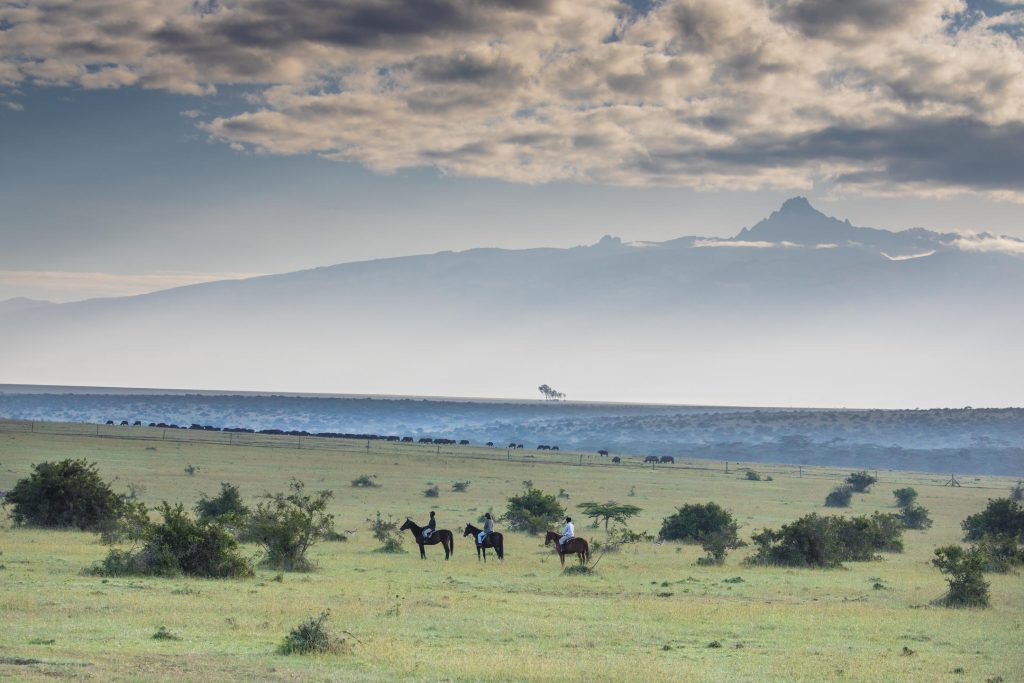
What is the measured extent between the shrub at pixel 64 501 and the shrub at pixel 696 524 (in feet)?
80.4

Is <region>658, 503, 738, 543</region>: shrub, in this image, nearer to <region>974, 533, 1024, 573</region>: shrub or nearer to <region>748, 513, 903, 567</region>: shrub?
<region>748, 513, 903, 567</region>: shrub

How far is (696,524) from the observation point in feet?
170

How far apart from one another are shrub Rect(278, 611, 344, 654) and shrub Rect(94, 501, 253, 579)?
11.7 meters

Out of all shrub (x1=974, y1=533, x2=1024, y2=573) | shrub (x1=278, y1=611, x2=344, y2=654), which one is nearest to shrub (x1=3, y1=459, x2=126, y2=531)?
shrub (x1=278, y1=611, x2=344, y2=654)

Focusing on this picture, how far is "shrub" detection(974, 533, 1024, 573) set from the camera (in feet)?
135

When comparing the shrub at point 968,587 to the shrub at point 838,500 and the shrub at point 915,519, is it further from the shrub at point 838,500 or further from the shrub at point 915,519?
the shrub at point 838,500

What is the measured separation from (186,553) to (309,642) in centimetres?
1264

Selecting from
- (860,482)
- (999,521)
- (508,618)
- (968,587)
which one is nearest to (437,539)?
(508,618)

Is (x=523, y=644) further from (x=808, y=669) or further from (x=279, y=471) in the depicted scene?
(x=279, y=471)

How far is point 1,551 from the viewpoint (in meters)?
34.1

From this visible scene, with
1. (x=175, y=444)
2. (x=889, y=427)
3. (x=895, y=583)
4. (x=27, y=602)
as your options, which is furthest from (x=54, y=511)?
(x=889, y=427)

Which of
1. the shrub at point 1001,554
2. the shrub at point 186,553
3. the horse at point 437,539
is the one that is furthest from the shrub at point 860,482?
the shrub at point 186,553

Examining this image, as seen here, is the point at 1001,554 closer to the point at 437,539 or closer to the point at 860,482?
the point at 437,539

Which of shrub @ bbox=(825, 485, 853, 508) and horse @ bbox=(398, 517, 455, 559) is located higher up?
horse @ bbox=(398, 517, 455, 559)
